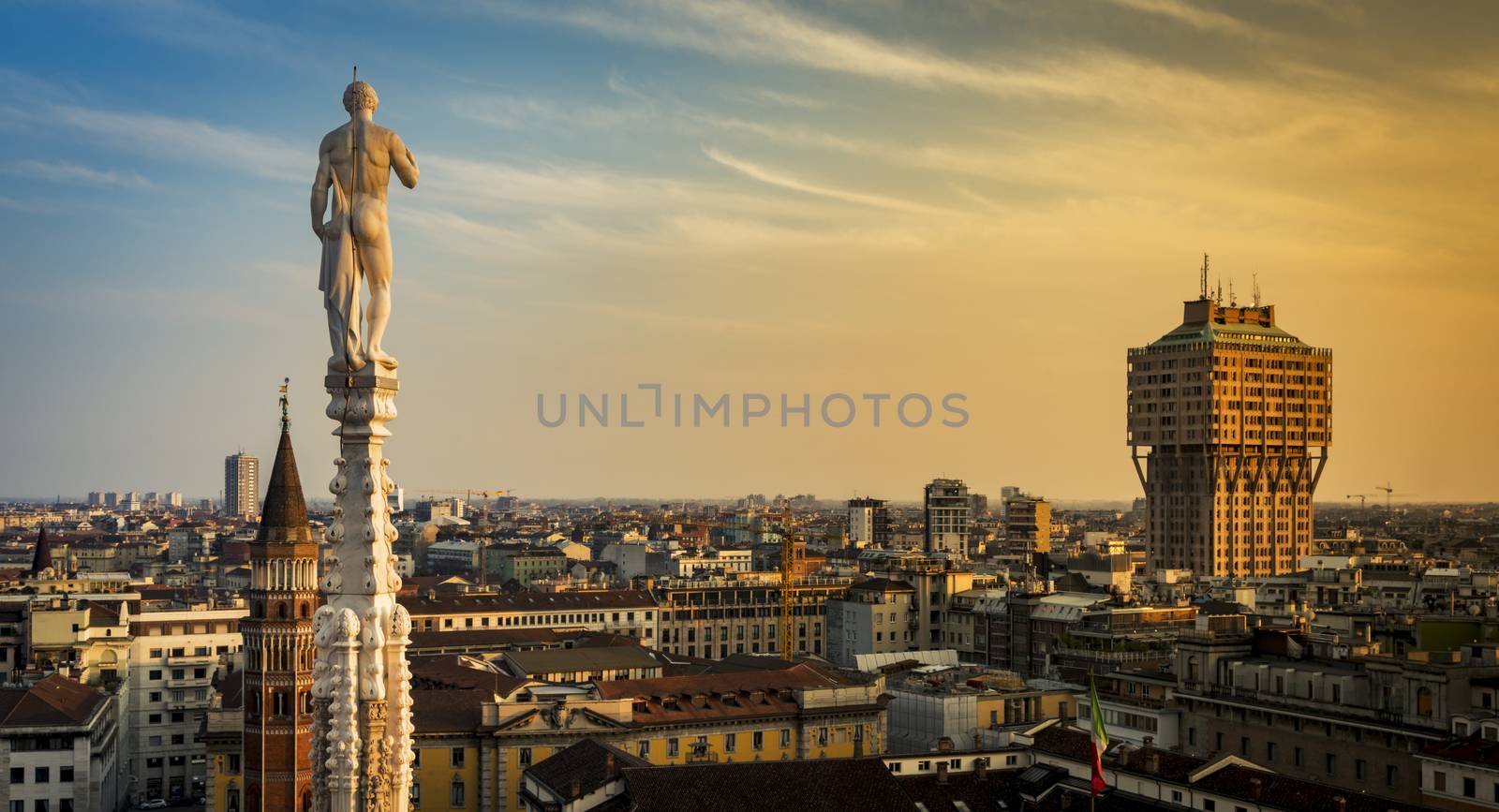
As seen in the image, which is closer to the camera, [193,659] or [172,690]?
[172,690]

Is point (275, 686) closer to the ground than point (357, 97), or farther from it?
closer to the ground

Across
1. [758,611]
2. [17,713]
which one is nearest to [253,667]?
[17,713]

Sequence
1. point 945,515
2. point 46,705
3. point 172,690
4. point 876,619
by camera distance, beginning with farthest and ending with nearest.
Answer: point 945,515 → point 876,619 → point 172,690 → point 46,705

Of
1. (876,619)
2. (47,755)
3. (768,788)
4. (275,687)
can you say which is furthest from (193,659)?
(768,788)

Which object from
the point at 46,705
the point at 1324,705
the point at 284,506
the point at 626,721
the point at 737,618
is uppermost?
the point at 284,506

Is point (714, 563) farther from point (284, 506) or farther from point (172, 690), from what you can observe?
point (284, 506)

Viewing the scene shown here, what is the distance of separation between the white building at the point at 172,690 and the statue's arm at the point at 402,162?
64.7 m

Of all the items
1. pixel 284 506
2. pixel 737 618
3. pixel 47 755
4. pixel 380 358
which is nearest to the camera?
pixel 380 358

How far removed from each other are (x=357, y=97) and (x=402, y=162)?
0.35 metres

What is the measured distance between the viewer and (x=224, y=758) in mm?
53125

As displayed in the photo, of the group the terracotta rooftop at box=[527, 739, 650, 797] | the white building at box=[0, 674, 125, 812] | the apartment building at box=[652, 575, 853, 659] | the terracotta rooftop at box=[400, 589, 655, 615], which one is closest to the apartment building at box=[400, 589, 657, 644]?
the terracotta rooftop at box=[400, 589, 655, 615]

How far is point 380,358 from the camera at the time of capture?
7723 millimetres

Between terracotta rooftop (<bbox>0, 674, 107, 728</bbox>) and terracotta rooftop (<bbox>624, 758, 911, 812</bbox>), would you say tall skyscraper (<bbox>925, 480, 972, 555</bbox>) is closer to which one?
terracotta rooftop (<bbox>0, 674, 107, 728</bbox>)

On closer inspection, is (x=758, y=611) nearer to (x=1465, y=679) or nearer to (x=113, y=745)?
(x=113, y=745)
